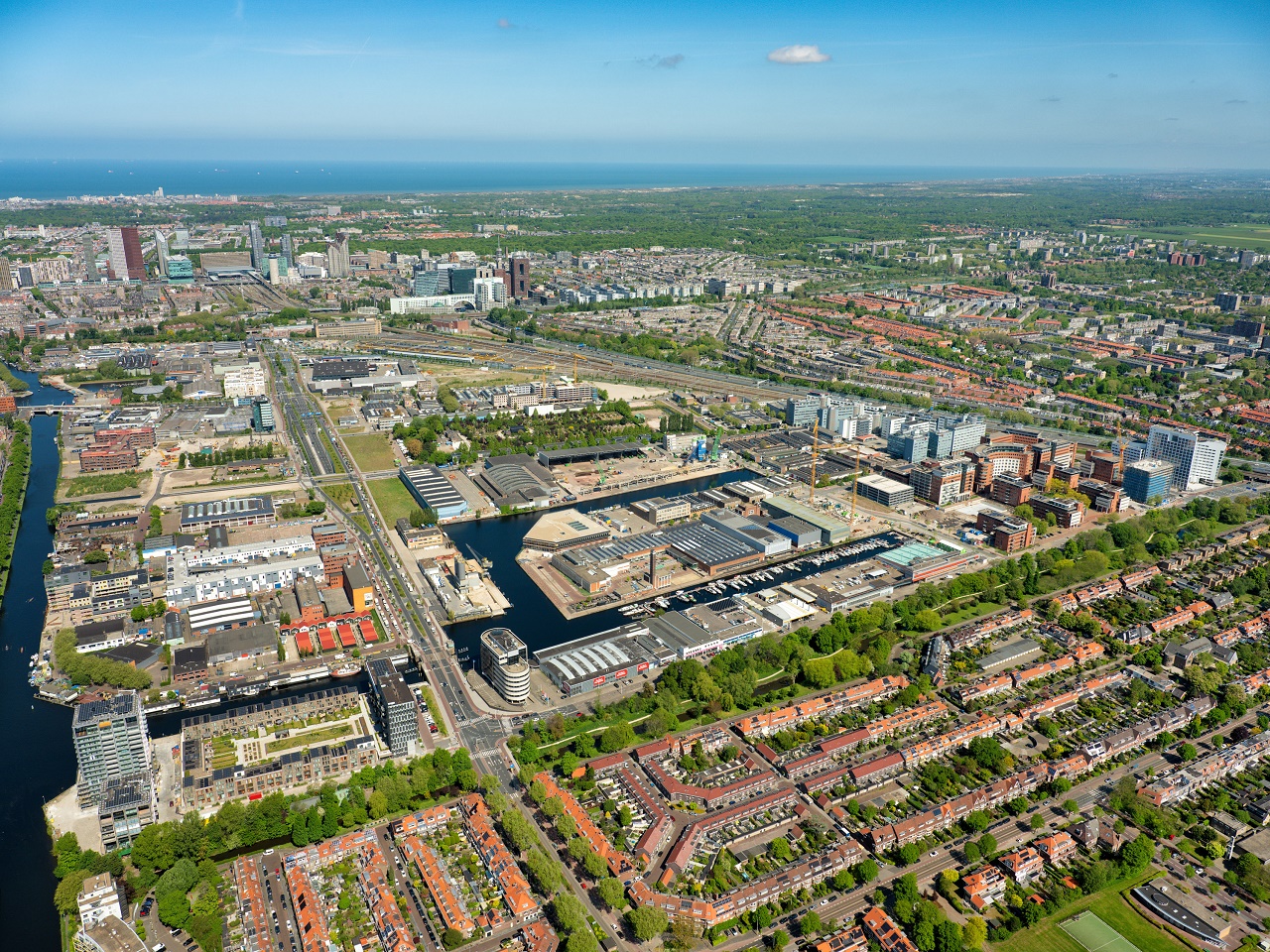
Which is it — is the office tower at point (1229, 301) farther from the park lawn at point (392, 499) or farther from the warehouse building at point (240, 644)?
the warehouse building at point (240, 644)

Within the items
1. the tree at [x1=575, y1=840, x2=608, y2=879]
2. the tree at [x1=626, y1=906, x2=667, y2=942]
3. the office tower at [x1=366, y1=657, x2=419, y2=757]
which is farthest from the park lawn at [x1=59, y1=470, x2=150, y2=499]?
the tree at [x1=626, y1=906, x2=667, y2=942]

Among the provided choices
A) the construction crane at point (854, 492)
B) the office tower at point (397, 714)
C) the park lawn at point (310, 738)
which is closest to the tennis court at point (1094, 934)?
the office tower at point (397, 714)

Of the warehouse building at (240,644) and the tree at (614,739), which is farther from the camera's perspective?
the warehouse building at (240,644)

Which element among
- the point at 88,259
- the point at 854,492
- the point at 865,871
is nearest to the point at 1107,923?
the point at 865,871

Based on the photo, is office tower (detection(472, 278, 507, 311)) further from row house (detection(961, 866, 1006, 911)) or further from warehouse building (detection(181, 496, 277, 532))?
row house (detection(961, 866, 1006, 911))

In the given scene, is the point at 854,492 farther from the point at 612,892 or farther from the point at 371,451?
the point at 612,892

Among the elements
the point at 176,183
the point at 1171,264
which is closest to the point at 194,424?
the point at 1171,264
